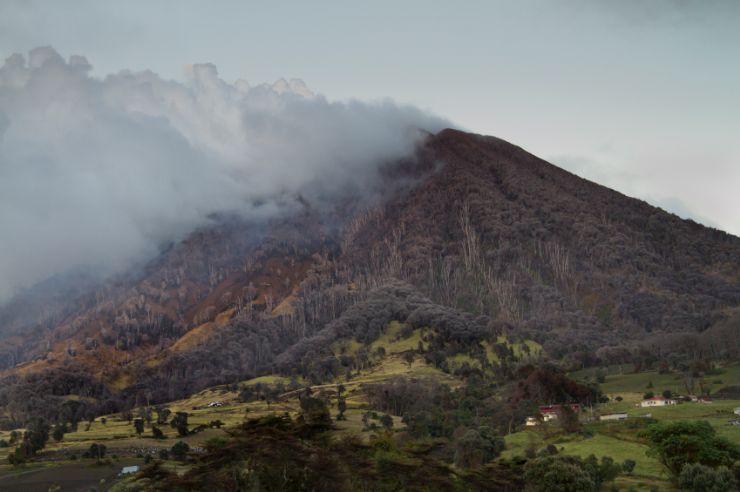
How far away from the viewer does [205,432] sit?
161 metres

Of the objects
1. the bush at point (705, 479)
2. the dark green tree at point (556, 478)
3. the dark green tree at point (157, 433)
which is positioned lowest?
the dark green tree at point (157, 433)

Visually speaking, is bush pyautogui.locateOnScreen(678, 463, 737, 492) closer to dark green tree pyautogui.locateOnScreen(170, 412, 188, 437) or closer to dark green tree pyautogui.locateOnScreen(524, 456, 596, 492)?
dark green tree pyautogui.locateOnScreen(524, 456, 596, 492)

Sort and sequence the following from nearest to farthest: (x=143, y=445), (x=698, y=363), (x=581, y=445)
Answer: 1. (x=581, y=445)
2. (x=143, y=445)
3. (x=698, y=363)

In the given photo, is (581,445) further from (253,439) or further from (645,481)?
(253,439)

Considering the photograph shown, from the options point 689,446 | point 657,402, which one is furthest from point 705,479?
point 657,402

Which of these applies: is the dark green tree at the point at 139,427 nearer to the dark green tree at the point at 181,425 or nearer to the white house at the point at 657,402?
the dark green tree at the point at 181,425

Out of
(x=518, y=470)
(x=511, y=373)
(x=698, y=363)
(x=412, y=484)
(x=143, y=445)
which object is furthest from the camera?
(x=511, y=373)

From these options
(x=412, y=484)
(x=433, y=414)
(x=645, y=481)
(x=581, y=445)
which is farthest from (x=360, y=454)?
(x=433, y=414)

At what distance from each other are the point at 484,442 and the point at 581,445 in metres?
16.0

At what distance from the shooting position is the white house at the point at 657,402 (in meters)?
141

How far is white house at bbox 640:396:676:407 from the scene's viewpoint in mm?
140863

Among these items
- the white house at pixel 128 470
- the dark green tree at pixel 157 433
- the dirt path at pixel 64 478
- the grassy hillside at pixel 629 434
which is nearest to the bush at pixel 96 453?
the dirt path at pixel 64 478

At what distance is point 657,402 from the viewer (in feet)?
470

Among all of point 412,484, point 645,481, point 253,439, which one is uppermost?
point 253,439
